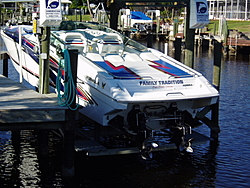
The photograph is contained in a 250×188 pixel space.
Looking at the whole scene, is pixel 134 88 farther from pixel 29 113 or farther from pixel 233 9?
pixel 233 9

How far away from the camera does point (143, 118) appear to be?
444 inches

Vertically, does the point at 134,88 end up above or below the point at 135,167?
above

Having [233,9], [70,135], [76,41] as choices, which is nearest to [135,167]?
[70,135]

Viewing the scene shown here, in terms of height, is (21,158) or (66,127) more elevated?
(66,127)

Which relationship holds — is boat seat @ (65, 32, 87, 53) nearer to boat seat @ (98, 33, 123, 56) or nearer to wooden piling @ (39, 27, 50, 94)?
boat seat @ (98, 33, 123, 56)

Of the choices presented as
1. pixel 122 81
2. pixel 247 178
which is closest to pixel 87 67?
pixel 122 81

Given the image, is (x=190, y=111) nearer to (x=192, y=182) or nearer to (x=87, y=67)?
(x=192, y=182)

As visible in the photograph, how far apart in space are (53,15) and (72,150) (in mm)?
3438

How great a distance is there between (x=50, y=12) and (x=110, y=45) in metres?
2.65

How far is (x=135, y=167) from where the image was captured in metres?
12.4

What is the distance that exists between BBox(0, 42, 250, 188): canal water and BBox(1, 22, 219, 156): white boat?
0.87 metres

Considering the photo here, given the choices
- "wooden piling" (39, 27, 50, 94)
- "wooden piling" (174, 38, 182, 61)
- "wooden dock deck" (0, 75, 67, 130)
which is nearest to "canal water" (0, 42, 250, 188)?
"wooden dock deck" (0, 75, 67, 130)

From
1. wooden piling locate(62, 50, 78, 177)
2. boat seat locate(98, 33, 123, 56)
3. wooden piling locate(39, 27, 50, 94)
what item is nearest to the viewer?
wooden piling locate(62, 50, 78, 177)

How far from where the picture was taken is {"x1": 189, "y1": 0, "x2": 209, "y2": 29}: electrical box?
14469 millimetres
